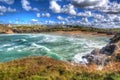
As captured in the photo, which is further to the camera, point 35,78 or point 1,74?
point 1,74

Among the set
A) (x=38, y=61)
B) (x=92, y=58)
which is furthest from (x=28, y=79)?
(x=92, y=58)

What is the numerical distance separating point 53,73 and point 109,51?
60.7 ft

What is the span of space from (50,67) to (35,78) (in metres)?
3.06

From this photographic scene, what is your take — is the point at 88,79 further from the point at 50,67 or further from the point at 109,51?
the point at 109,51

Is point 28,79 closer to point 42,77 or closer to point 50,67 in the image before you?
point 42,77

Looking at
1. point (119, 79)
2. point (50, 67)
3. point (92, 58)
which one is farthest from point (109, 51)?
point (119, 79)

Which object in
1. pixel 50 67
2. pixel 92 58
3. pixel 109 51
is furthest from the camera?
pixel 109 51

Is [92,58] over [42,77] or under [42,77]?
under

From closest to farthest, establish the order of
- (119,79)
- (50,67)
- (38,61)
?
1. (119,79)
2. (50,67)
3. (38,61)

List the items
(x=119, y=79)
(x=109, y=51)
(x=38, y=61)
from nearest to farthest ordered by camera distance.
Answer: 1. (x=119, y=79)
2. (x=38, y=61)
3. (x=109, y=51)

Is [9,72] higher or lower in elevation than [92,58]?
higher

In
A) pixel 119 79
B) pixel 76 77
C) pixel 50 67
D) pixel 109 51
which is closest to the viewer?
pixel 119 79

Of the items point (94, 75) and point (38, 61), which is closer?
point (94, 75)

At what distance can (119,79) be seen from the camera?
611 inches
